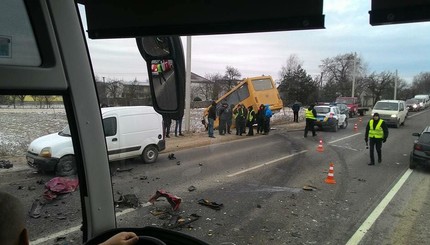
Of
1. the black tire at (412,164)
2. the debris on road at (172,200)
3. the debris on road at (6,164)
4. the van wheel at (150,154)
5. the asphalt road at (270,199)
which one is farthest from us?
the van wheel at (150,154)

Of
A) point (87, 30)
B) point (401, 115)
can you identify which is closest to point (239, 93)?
point (401, 115)

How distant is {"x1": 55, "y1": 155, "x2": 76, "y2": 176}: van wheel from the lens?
196 cm

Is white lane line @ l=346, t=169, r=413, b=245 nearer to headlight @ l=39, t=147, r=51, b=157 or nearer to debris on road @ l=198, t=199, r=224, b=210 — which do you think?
debris on road @ l=198, t=199, r=224, b=210

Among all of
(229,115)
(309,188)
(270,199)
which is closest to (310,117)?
(229,115)

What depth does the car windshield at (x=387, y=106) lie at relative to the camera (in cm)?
2457

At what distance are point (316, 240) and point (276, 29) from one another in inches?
164

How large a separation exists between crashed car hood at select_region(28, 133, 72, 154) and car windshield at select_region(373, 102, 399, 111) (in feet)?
85.7

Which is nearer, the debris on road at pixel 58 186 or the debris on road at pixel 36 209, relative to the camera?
the debris on road at pixel 36 209

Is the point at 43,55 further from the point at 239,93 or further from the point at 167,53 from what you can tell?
the point at 239,93

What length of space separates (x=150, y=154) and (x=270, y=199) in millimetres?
5431

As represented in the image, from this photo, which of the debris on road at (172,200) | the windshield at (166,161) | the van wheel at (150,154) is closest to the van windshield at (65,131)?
the windshield at (166,161)

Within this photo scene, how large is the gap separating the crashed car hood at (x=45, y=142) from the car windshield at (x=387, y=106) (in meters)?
26.1

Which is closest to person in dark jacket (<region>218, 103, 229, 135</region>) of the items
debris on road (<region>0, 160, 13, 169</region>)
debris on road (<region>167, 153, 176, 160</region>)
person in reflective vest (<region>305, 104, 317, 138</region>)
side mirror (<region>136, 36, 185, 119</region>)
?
person in reflective vest (<region>305, 104, 317, 138</region>)

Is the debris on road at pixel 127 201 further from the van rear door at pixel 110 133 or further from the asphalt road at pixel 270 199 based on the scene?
the van rear door at pixel 110 133
